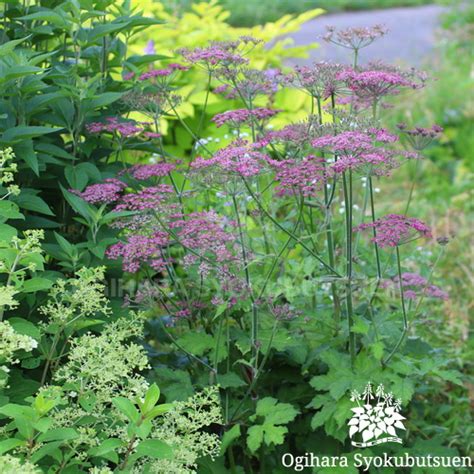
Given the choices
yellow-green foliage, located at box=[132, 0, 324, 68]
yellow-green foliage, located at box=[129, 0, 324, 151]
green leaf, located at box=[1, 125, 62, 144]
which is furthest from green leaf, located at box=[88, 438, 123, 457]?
yellow-green foliage, located at box=[132, 0, 324, 68]

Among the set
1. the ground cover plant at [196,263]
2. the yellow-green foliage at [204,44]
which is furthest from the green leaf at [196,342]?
the yellow-green foliage at [204,44]

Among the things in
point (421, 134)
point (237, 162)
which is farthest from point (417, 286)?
point (237, 162)

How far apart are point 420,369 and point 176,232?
806 mm

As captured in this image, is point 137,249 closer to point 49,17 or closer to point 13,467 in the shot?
point 49,17

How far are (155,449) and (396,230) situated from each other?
0.86 m

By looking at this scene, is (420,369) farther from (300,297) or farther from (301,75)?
(301,75)

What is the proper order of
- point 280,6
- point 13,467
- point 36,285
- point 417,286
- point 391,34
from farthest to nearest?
point 280,6
point 391,34
point 417,286
point 36,285
point 13,467

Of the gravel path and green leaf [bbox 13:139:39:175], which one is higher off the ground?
green leaf [bbox 13:139:39:175]

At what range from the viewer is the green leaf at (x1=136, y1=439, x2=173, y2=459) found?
184 centimetres

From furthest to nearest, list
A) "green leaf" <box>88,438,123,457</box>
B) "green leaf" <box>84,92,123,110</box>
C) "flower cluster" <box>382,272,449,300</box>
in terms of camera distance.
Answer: "flower cluster" <box>382,272,449,300</box> → "green leaf" <box>84,92,123,110</box> → "green leaf" <box>88,438,123,457</box>

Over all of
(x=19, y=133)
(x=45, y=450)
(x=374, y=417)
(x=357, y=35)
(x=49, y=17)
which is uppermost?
(x=49, y=17)

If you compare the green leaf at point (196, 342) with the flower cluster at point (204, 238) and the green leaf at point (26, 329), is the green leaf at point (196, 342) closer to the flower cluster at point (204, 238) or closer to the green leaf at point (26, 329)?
the flower cluster at point (204, 238)

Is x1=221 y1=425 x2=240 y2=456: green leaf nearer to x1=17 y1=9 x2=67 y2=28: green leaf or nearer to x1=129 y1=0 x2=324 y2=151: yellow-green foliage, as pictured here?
x1=17 y1=9 x2=67 y2=28: green leaf

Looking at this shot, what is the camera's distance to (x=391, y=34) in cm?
1029
